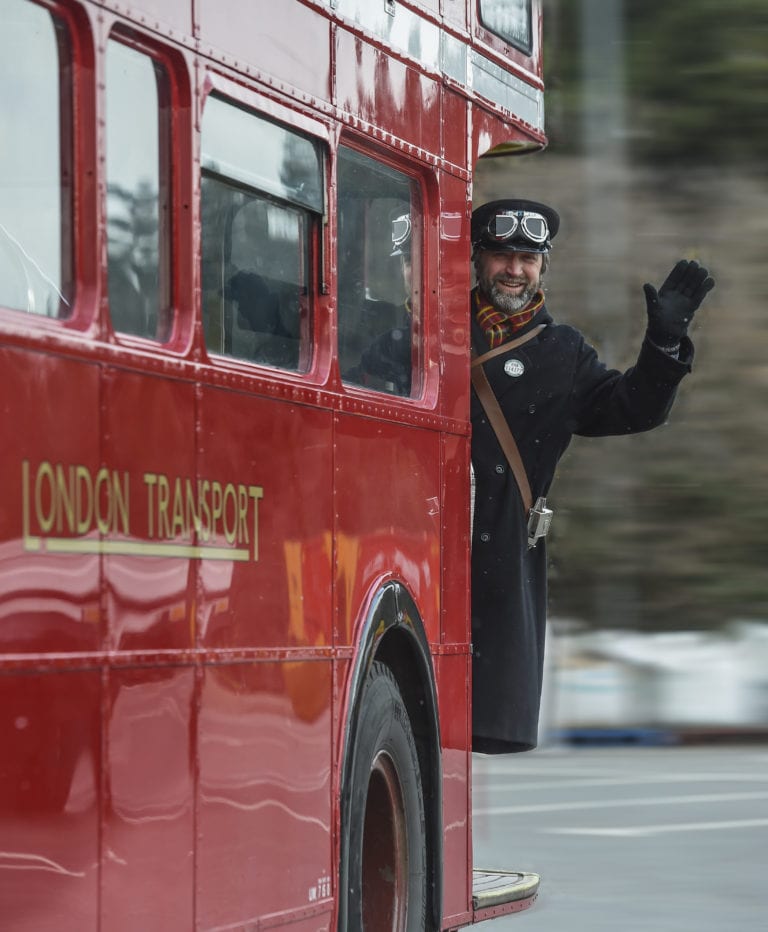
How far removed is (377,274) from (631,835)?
664 cm

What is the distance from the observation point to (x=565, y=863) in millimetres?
11312

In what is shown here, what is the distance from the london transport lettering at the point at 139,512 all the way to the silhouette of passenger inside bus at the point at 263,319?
0.39 m

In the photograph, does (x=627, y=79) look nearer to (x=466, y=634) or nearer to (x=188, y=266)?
(x=466, y=634)

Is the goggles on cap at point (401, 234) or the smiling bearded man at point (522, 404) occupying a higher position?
the goggles on cap at point (401, 234)

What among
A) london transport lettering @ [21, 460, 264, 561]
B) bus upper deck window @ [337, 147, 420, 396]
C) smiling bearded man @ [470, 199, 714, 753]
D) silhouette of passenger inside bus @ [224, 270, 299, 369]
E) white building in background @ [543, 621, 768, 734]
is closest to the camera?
london transport lettering @ [21, 460, 264, 561]

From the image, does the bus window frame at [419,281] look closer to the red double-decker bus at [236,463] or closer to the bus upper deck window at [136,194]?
the red double-decker bus at [236,463]

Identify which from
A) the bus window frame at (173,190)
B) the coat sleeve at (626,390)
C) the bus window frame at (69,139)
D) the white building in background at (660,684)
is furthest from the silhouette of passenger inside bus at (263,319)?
the white building in background at (660,684)

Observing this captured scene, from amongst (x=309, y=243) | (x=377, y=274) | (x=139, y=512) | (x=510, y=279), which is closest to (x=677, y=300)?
(x=510, y=279)

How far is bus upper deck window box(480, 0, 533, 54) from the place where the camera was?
7.43 m

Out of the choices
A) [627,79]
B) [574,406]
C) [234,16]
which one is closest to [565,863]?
[574,406]

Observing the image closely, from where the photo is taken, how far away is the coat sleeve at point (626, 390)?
7.44 meters

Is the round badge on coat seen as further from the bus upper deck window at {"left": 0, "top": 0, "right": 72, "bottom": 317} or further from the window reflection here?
the bus upper deck window at {"left": 0, "top": 0, "right": 72, "bottom": 317}

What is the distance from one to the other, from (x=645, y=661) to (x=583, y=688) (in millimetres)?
595

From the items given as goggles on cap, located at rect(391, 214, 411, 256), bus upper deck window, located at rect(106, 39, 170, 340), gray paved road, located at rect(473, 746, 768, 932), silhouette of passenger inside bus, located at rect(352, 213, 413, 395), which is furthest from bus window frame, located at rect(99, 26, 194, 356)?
gray paved road, located at rect(473, 746, 768, 932)
